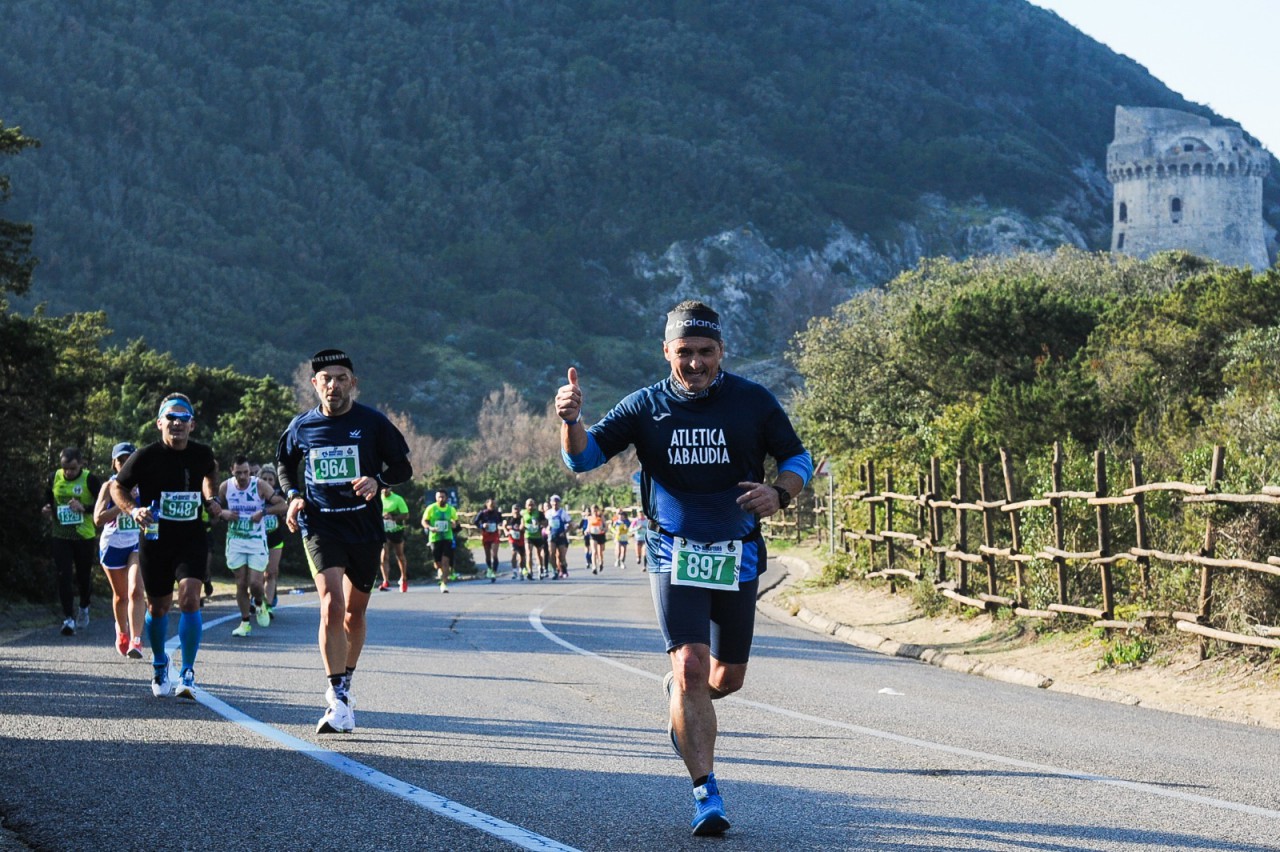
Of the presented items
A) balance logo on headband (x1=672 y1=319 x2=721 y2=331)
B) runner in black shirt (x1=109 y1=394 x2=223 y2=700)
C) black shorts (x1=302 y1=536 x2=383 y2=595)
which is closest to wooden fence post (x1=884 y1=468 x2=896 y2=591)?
runner in black shirt (x1=109 y1=394 x2=223 y2=700)

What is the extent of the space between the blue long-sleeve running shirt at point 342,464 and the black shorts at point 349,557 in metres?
0.04

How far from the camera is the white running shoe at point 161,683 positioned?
11234 millimetres

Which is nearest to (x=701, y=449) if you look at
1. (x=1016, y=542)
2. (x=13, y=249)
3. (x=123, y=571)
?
(x=123, y=571)

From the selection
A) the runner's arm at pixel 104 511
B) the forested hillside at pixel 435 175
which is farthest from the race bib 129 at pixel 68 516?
the forested hillside at pixel 435 175

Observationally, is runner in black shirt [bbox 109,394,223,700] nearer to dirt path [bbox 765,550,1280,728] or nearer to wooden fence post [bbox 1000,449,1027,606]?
dirt path [bbox 765,550,1280,728]

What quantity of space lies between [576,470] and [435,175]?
6469 inches

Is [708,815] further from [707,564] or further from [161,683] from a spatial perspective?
[161,683]

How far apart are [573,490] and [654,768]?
249 ft

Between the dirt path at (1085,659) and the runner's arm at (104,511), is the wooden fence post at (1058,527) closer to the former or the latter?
the dirt path at (1085,659)

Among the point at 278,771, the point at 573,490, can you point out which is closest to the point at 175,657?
the point at 278,771

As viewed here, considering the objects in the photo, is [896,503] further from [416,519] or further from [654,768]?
[416,519]

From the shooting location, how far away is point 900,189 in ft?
595

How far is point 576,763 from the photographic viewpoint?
8.59m

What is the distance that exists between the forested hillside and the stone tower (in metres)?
22.5
